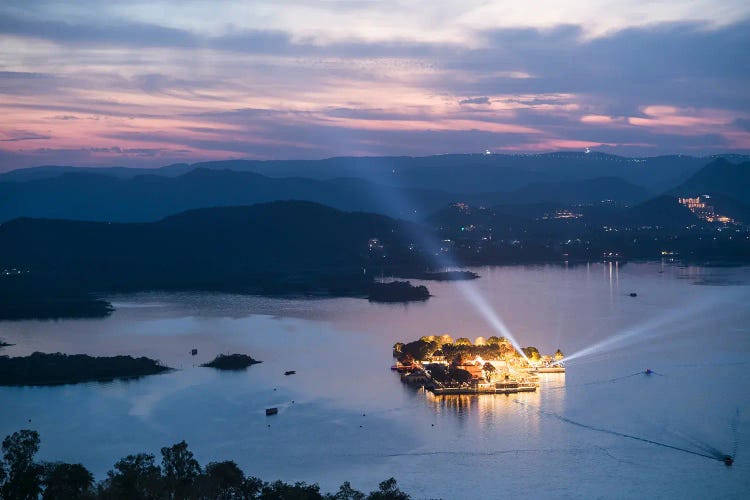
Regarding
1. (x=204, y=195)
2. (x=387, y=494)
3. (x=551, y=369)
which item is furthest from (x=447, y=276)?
(x=204, y=195)

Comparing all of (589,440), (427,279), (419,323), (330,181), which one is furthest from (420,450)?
(330,181)

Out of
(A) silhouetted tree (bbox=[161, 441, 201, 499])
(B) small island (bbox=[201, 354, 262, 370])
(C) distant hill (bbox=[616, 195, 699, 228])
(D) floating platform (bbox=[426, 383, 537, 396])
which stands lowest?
(D) floating platform (bbox=[426, 383, 537, 396])

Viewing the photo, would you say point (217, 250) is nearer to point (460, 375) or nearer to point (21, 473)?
point (460, 375)

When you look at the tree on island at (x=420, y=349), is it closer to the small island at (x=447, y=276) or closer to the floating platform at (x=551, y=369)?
the floating platform at (x=551, y=369)

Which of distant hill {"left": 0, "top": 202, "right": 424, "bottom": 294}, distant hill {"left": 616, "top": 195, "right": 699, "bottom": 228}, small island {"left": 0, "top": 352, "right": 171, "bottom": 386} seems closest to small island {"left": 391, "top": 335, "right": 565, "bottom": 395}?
small island {"left": 0, "top": 352, "right": 171, "bottom": 386}

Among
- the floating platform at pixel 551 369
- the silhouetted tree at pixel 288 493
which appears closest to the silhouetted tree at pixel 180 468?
the silhouetted tree at pixel 288 493

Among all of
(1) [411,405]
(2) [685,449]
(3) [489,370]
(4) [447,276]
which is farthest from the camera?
(4) [447,276]

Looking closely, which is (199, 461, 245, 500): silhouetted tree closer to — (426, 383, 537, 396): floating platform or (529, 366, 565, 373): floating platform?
(426, 383, 537, 396): floating platform
